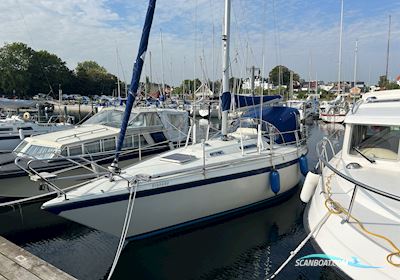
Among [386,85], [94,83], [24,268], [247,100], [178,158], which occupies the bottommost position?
[24,268]

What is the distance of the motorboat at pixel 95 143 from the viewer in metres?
9.26

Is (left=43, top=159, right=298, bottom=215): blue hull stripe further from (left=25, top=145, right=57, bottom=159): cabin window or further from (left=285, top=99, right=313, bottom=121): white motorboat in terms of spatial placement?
(left=285, top=99, right=313, bottom=121): white motorboat

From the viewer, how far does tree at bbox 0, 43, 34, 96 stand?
66562 millimetres

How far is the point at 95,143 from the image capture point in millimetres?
10078

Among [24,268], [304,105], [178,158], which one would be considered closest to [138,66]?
[178,158]

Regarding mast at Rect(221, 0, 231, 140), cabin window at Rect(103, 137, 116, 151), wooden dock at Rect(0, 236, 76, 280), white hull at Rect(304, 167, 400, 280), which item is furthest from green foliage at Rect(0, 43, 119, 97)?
white hull at Rect(304, 167, 400, 280)

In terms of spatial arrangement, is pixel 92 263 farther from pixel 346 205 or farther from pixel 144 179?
pixel 346 205

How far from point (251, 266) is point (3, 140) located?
477 inches

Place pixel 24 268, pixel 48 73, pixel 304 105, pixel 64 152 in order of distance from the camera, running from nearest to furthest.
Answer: pixel 24 268
pixel 64 152
pixel 304 105
pixel 48 73

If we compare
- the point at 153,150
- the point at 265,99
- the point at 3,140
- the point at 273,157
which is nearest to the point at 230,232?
the point at 273,157

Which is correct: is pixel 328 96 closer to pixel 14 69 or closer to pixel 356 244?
pixel 14 69

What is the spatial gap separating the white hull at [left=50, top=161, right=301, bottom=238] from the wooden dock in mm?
1017

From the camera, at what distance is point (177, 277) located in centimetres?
628

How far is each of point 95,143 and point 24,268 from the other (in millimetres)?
5633
